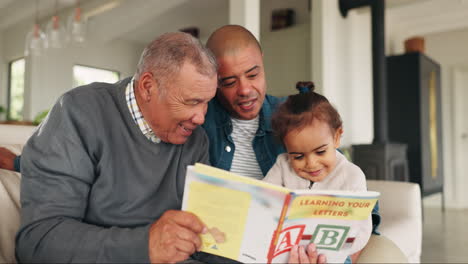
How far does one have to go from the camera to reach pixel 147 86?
1153 millimetres

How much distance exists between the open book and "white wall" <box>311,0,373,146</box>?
3170mm

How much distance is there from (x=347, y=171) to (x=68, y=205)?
2.84 feet

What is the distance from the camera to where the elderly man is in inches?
35.4

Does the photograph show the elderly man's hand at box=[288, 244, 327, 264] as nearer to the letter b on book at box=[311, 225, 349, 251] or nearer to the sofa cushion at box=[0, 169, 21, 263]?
the letter b on book at box=[311, 225, 349, 251]

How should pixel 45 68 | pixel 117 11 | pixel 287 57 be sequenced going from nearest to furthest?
pixel 287 57 < pixel 117 11 < pixel 45 68

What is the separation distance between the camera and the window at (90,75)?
6.03m

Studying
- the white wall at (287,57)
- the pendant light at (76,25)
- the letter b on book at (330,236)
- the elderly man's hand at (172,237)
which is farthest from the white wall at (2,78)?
the letter b on book at (330,236)

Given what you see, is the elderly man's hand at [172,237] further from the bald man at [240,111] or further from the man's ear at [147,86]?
the bald man at [240,111]

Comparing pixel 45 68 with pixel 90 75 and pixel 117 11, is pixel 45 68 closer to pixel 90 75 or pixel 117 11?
pixel 90 75

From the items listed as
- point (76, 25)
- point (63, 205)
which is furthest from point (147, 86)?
point (76, 25)

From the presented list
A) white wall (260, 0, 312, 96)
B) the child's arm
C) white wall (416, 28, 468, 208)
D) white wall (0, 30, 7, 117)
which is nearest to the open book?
the child's arm

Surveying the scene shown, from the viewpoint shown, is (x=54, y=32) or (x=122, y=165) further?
(x=54, y=32)

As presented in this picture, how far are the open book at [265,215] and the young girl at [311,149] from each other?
0.31 metres

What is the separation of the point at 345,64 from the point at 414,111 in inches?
49.0
